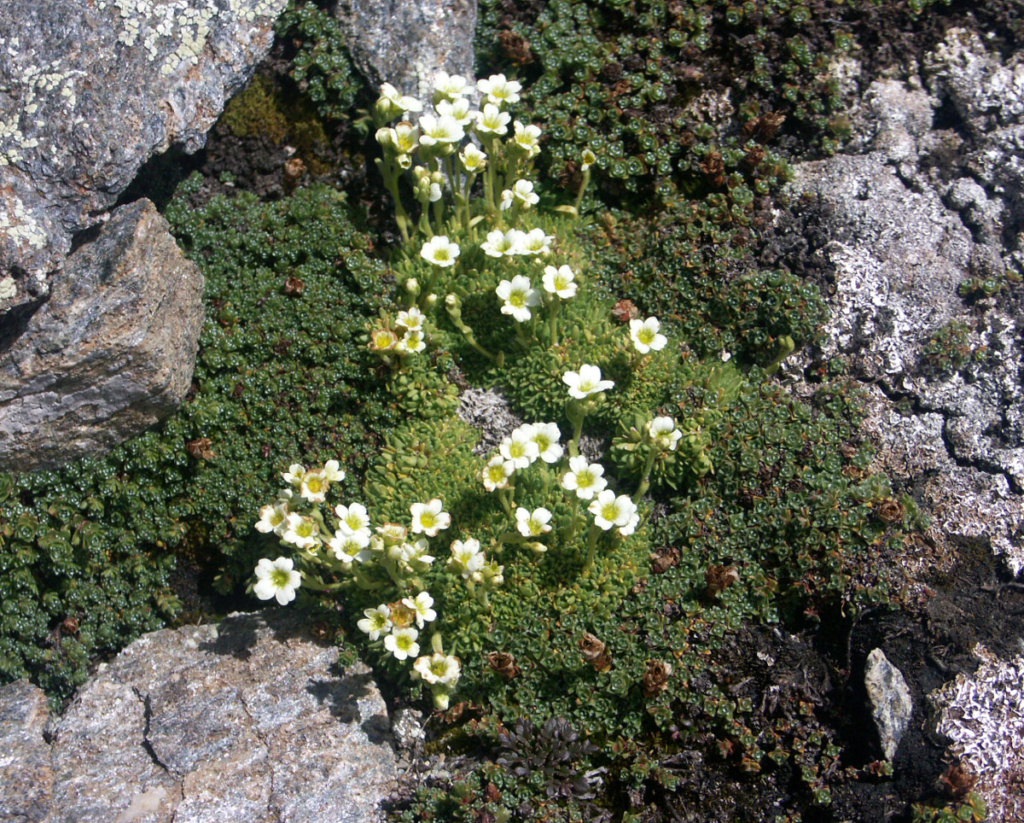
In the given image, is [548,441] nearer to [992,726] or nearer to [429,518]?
[429,518]

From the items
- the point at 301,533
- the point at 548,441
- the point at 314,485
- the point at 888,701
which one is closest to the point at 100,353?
the point at 314,485

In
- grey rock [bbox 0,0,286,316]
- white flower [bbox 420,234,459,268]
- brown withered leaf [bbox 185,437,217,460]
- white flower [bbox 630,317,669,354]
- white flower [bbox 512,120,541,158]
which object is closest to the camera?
grey rock [bbox 0,0,286,316]

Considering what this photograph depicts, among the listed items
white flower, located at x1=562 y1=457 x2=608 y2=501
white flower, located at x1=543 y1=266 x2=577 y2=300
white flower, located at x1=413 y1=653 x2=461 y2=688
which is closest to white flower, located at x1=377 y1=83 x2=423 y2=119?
white flower, located at x1=543 y1=266 x2=577 y2=300

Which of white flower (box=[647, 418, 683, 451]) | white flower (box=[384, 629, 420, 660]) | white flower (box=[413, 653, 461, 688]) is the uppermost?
white flower (box=[647, 418, 683, 451])

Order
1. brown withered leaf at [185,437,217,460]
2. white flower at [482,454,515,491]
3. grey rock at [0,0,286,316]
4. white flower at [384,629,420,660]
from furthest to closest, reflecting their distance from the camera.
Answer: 1. brown withered leaf at [185,437,217,460]
2. white flower at [482,454,515,491]
3. grey rock at [0,0,286,316]
4. white flower at [384,629,420,660]

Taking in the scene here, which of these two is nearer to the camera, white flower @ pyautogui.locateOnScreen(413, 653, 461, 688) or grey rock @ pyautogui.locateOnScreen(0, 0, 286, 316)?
white flower @ pyautogui.locateOnScreen(413, 653, 461, 688)

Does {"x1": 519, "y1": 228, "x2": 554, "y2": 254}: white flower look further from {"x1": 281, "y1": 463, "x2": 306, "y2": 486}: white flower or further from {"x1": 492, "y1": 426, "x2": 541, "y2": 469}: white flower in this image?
{"x1": 281, "y1": 463, "x2": 306, "y2": 486}: white flower

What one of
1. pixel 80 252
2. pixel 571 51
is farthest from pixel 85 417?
pixel 571 51

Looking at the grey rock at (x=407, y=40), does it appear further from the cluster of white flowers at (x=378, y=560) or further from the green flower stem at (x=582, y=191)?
the cluster of white flowers at (x=378, y=560)
